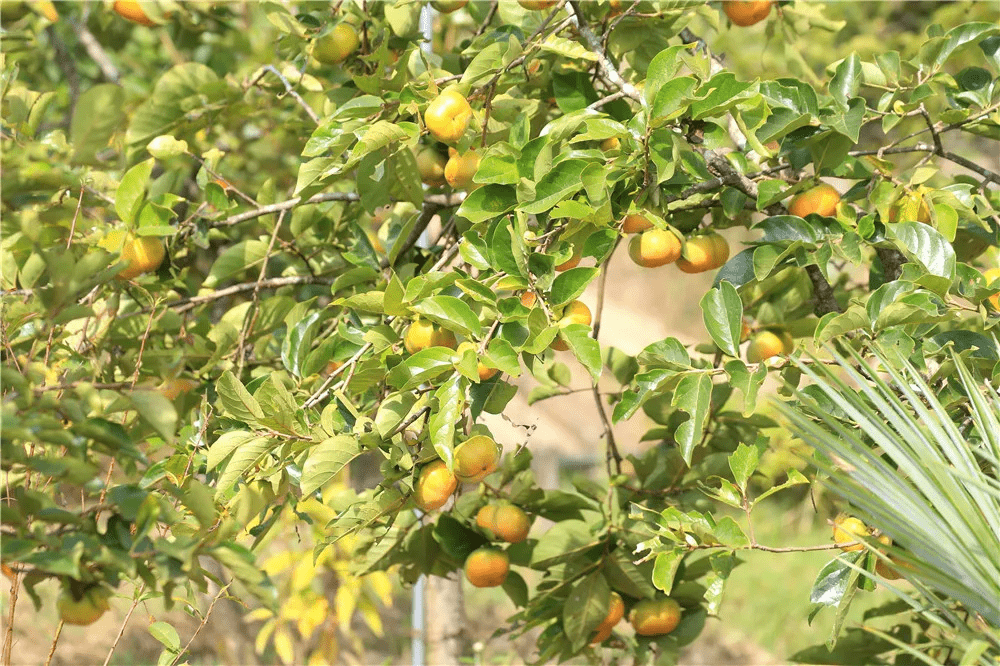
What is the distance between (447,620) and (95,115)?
4.46ft

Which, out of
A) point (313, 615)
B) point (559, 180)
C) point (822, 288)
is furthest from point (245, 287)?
point (313, 615)

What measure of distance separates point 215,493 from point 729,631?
2545mm

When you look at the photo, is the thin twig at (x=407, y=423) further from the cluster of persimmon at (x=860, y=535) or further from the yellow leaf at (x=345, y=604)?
the yellow leaf at (x=345, y=604)

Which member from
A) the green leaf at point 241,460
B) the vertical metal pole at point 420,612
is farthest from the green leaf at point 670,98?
the vertical metal pole at point 420,612

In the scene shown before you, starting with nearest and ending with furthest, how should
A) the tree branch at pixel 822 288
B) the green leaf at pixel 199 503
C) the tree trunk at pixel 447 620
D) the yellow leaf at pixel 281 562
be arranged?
the green leaf at pixel 199 503 < the tree branch at pixel 822 288 < the tree trunk at pixel 447 620 < the yellow leaf at pixel 281 562

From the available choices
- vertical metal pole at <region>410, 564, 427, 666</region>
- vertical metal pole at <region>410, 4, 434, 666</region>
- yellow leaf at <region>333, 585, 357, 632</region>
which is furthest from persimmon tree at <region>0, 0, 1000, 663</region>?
yellow leaf at <region>333, 585, 357, 632</region>

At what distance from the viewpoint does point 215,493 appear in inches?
31.1

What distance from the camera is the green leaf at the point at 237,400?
2.58 feet

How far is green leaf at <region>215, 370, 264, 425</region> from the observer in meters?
0.79

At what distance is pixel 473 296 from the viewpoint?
80 cm

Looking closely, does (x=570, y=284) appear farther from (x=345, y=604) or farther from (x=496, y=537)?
(x=345, y=604)

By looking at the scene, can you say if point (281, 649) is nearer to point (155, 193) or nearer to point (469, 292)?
point (155, 193)

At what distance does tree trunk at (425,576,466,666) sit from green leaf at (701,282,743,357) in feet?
3.63

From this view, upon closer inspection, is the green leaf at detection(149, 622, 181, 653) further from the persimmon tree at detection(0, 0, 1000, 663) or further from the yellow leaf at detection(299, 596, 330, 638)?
the yellow leaf at detection(299, 596, 330, 638)
